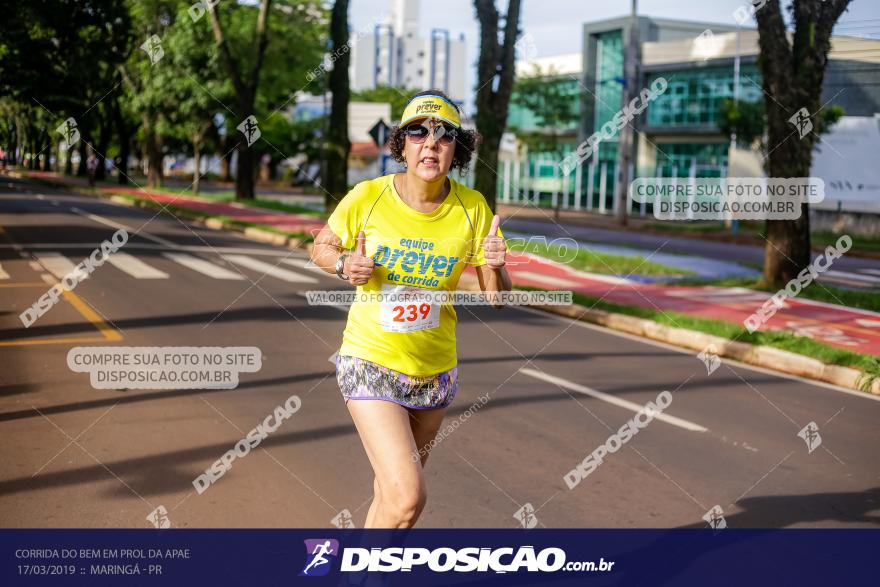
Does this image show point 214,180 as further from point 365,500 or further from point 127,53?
point 365,500

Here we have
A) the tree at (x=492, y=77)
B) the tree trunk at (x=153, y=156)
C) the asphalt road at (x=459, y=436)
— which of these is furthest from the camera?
the tree trunk at (x=153, y=156)

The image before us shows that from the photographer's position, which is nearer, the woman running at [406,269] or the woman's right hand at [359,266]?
the woman's right hand at [359,266]

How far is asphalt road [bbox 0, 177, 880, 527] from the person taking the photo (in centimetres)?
533

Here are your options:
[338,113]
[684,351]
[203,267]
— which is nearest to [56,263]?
[203,267]

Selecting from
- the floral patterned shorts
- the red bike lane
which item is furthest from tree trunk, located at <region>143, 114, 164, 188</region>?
the floral patterned shorts

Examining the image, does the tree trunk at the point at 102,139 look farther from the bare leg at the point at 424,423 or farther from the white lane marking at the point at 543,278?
the bare leg at the point at 424,423

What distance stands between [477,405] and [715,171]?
4259 cm

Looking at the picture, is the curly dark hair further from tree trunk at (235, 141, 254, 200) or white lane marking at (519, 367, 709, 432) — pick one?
tree trunk at (235, 141, 254, 200)

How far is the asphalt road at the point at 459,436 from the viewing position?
5328 millimetres

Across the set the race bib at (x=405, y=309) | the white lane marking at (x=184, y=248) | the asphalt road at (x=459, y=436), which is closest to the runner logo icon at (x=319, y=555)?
the asphalt road at (x=459, y=436)

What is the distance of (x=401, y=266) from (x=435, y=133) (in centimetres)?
54

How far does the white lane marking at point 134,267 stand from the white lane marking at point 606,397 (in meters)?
8.26

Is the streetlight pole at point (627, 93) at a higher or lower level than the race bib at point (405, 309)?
higher

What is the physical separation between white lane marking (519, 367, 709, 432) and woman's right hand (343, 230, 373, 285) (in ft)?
14.7
